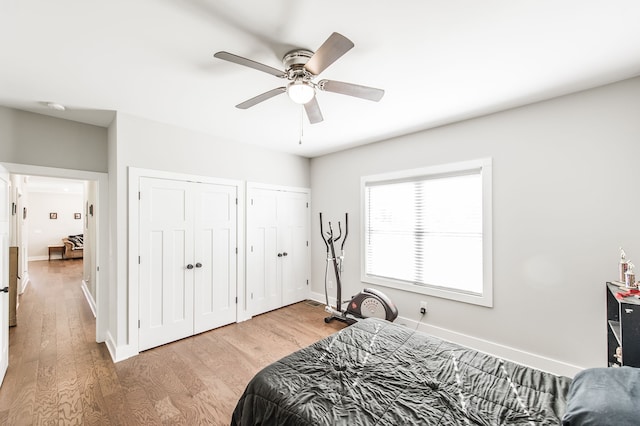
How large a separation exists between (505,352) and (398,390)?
2.11m

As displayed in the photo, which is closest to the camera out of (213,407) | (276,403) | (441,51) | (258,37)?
(276,403)

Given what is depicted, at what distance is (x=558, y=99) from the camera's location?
2.60 meters

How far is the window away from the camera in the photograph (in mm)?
3117

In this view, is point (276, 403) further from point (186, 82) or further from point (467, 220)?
point (467, 220)

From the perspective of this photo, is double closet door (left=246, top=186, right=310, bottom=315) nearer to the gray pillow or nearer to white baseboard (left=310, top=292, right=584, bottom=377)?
white baseboard (left=310, top=292, right=584, bottom=377)

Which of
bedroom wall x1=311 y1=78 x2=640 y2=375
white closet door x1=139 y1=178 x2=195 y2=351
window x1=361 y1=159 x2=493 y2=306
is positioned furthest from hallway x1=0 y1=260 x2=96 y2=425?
bedroom wall x1=311 y1=78 x2=640 y2=375

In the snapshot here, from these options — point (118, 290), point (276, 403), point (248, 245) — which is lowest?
point (276, 403)

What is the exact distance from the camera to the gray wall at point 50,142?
2793 mm

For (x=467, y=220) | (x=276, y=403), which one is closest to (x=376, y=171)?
(x=467, y=220)

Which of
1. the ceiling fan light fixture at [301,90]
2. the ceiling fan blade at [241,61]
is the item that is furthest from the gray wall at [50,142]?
the ceiling fan light fixture at [301,90]

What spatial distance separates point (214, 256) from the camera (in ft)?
12.2

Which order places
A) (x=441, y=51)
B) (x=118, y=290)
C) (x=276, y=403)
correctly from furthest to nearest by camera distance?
(x=118, y=290), (x=441, y=51), (x=276, y=403)

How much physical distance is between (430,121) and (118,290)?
13.4 feet

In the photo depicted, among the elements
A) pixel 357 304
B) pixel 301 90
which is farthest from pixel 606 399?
pixel 357 304
